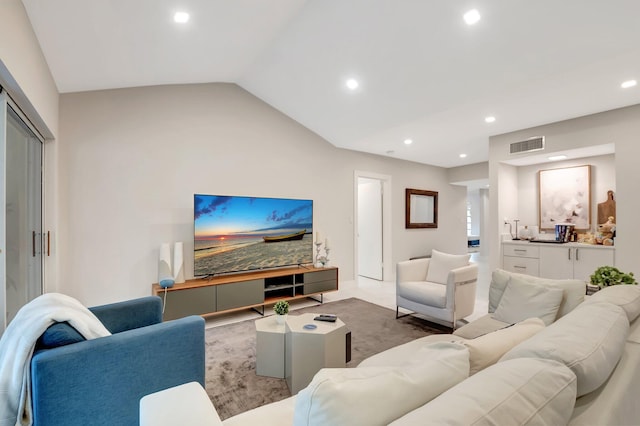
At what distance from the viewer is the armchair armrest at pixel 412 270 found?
3498 millimetres

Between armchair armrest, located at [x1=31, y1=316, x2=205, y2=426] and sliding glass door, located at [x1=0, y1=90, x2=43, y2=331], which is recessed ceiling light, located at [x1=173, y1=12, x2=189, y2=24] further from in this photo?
armchair armrest, located at [x1=31, y1=316, x2=205, y2=426]

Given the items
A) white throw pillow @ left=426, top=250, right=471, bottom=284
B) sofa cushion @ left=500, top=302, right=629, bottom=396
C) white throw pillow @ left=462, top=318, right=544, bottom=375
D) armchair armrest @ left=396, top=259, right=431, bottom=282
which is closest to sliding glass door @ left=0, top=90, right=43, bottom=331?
white throw pillow @ left=462, top=318, right=544, bottom=375

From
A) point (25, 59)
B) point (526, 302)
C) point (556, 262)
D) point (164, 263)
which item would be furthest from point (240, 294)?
point (556, 262)

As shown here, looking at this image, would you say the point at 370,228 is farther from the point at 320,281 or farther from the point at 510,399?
the point at 510,399

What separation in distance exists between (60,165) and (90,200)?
43cm

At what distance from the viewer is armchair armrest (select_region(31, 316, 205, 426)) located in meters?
1.21

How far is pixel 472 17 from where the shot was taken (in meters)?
2.25

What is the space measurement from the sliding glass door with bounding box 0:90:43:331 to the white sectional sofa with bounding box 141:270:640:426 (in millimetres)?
1968

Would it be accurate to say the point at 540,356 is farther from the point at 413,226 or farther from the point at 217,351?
the point at 413,226

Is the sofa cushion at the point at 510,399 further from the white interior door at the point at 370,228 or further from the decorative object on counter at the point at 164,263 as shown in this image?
the white interior door at the point at 370,228

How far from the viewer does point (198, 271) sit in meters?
3.49

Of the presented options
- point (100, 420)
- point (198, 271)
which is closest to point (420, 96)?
point (198, 271)

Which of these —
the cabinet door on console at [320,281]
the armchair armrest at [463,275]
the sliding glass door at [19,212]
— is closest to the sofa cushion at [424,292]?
the armchair armrest at [463,275]

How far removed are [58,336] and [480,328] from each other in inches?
92.2
